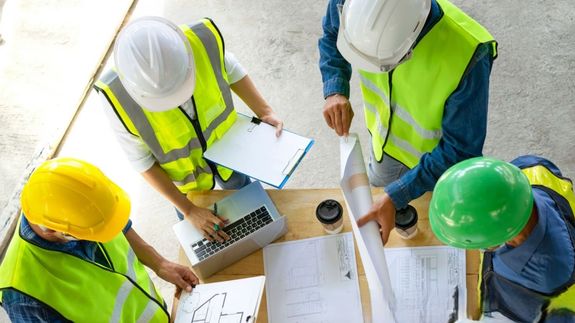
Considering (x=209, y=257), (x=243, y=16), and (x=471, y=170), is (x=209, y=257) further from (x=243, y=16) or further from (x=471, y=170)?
(x=243, y=16)

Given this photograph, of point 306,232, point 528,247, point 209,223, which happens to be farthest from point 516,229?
point 209,223

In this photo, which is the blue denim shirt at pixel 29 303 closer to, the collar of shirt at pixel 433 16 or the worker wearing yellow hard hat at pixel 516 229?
the worker wearing yellow hard hat at pixel 516 229

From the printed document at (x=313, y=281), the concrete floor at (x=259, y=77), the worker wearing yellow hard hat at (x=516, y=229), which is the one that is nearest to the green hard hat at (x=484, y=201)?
the worker wearing yellow hard hat at (x=516, y=229)

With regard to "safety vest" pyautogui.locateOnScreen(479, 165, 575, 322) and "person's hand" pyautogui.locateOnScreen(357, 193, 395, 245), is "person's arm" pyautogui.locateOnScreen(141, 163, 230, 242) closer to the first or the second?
"person's hand" pyautogui.locateOnScreen(357, 193, 395, 245)

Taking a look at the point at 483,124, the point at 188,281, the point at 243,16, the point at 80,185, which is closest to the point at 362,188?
the point at 483,124

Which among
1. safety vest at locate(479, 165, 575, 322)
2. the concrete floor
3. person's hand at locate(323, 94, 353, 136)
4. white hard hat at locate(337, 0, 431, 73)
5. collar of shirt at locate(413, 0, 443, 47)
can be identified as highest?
collar of shirt at locate(413, 0, 443, 47)

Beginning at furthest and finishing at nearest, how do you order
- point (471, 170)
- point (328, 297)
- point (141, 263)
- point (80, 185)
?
→ 1. point (141, 263)
2. point (328, 297)
3. point (80, 185)
4. point (471, 170)

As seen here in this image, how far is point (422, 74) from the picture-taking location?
65.9 inches

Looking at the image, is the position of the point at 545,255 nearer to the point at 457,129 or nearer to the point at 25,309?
the point at 457,129

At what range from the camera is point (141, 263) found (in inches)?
78.9

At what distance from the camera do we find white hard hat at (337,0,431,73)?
4.91 feet

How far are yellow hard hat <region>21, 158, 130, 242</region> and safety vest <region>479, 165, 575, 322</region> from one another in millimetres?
1121

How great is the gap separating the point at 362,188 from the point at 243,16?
2.48 metres

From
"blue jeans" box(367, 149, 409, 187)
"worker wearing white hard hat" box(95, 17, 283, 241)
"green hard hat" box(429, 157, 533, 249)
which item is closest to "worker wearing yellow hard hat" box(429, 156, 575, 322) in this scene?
"green hard hat" box(429, 157, 533, 249)
